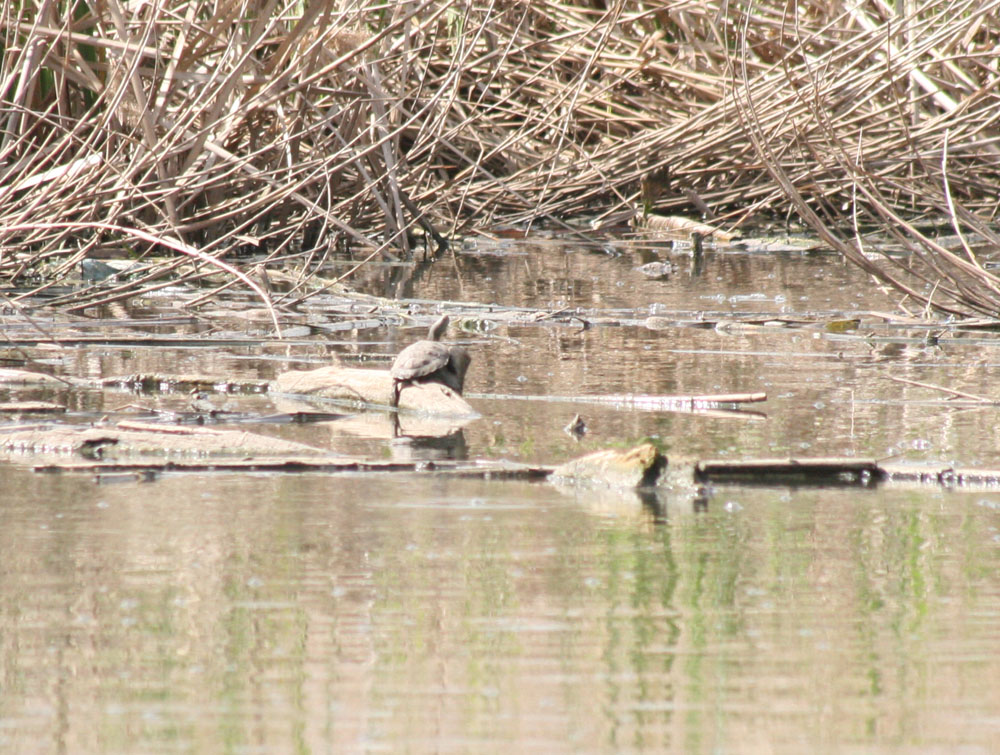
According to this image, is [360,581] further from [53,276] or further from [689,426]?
[53,276]

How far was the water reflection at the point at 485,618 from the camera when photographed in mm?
2076

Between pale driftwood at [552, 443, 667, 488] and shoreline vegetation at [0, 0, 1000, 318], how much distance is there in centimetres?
158

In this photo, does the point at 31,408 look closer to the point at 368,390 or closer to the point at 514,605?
the point at 368,390

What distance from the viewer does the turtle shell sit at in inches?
179

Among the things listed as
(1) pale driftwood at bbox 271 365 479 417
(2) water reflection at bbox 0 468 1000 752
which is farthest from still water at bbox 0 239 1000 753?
(1) pale driftwood at bbox 271 365 479 417

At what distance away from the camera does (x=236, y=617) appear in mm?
2525

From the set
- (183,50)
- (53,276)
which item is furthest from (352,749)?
(183,50)

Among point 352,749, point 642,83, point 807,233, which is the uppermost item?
point 642,83

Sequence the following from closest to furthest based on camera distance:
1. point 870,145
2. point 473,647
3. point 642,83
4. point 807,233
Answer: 1. point 473,647
2. point 870,145
3. point 807,233
4. point 642,83

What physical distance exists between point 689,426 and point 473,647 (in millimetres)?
1971

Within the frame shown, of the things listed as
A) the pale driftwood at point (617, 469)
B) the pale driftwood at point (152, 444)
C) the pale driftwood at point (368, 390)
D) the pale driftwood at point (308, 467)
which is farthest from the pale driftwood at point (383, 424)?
the pale driftwood at point (617, 469)

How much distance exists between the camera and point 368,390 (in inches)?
183

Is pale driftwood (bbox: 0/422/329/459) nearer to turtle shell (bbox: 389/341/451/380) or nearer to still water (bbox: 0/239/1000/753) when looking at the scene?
still water (bbox: 0/239/1000/753)

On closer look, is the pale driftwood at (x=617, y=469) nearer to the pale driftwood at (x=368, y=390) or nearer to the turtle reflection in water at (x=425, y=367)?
the pale driftwood at (x=368, y=390)
